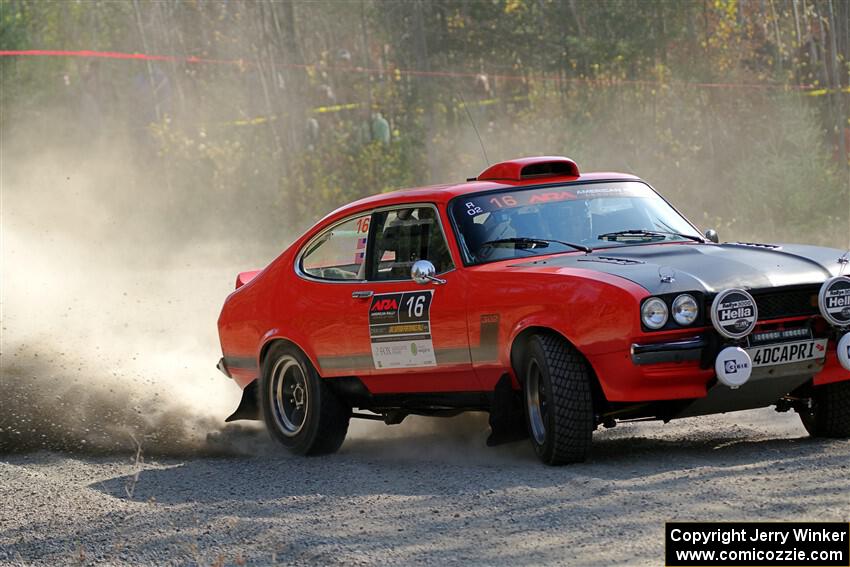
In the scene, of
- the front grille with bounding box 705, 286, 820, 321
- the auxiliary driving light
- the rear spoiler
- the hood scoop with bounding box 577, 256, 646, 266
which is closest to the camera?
the auxiliary driving light

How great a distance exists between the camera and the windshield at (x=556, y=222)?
786cm

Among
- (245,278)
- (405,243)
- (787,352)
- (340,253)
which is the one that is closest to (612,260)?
(787,352)

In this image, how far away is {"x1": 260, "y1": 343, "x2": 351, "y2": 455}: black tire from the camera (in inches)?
343

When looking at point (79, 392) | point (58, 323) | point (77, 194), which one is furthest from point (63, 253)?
point (79, 392)

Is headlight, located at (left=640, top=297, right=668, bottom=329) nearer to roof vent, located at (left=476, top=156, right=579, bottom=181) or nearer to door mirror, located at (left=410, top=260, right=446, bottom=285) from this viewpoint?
door mirror, located at (left=410, top=260, right=446, bottom=285)

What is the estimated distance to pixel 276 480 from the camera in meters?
7.77

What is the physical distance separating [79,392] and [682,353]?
675 centimetres

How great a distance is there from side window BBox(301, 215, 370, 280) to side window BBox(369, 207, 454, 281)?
12cm

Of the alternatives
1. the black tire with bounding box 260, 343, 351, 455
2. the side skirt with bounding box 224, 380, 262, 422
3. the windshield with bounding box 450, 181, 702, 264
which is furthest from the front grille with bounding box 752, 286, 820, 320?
the side skirt with bounding box 224, 380, 262, 422

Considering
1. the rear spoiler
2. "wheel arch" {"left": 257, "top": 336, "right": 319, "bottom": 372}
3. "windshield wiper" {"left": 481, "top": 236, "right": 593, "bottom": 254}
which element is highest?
"windshield wiper" {"left": 481, "top": 236, "right": 593, "bottom": 254}

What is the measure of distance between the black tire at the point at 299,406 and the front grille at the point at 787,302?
313cm

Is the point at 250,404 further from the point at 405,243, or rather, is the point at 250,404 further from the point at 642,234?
the point at 642,234

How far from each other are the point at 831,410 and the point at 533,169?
95.2 inches

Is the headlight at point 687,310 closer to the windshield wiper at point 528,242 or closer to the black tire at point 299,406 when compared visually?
the windshield wiper at point 528,242
